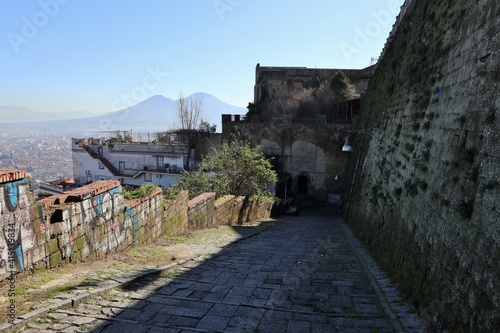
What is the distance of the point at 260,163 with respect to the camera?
680 inches

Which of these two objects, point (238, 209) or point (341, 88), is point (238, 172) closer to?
point (238, 209)

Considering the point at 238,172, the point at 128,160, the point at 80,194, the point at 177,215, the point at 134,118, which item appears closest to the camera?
the point at 80,194

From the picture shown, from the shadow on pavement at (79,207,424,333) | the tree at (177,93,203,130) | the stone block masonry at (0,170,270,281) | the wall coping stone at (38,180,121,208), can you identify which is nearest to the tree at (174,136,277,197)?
the stone block masonry at (0,170,270,281)

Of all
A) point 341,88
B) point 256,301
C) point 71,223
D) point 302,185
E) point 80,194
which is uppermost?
point 341,88

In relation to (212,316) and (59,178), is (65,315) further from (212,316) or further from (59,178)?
(59,178)

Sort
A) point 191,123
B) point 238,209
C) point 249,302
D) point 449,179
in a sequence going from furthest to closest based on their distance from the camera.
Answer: point 191,123 → point 238,209 → point 449,179 → point 249,302

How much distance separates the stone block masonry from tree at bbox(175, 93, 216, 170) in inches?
974

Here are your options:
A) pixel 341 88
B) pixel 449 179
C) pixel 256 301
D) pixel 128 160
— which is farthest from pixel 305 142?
pixel 256 301

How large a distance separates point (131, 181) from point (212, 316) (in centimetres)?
3402

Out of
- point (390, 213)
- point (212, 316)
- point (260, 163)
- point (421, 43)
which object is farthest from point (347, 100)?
point (212, 316)

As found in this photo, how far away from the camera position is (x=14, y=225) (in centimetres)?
468

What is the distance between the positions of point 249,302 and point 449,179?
356cm

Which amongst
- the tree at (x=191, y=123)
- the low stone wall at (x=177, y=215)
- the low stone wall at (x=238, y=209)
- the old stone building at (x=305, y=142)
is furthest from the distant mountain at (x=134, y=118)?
the low stone wall at (x=177, y=215)

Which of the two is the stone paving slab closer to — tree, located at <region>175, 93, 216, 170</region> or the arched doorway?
the arched doorway
